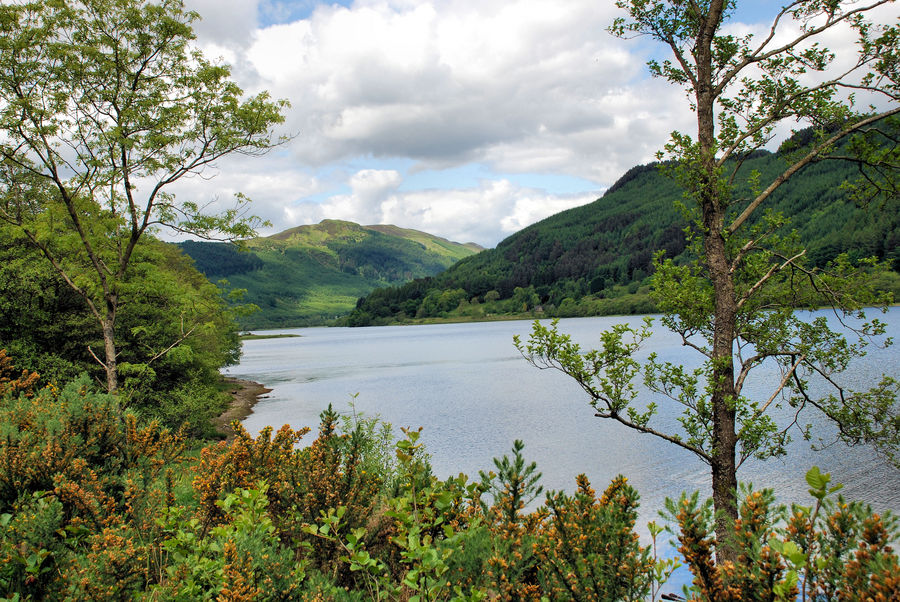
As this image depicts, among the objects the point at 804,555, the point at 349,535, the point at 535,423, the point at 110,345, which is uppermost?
the point at 110,345

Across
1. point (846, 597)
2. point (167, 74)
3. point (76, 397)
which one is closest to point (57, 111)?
point (167, 74)

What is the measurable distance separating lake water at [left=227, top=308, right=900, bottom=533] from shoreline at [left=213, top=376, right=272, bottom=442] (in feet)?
3.25

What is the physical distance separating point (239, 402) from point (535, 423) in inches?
991

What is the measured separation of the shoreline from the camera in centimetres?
3344

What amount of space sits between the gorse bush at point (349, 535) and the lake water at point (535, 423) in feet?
14.5

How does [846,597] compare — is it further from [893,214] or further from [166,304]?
[893,214]

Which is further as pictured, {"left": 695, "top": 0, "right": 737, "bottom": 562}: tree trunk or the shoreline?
the shoreline

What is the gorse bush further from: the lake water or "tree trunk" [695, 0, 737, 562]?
"tree trunk" [695, 0, 737, 562]

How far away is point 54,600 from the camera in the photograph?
12.4ft

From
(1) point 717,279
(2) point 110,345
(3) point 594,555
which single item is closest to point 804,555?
(3) point 594,555

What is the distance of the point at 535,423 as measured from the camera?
3434 centimetres

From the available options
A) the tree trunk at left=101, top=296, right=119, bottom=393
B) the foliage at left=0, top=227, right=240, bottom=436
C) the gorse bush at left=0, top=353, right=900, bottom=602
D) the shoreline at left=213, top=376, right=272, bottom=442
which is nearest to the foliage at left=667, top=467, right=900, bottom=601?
the gorse bush at left=0, top=353, right=900, bottom=602

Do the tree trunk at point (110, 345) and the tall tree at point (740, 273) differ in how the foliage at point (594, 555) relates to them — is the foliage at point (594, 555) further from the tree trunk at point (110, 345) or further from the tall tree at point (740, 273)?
the tree trunk at point (110, 345)

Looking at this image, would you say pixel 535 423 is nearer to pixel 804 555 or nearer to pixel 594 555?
pixel 594 555
